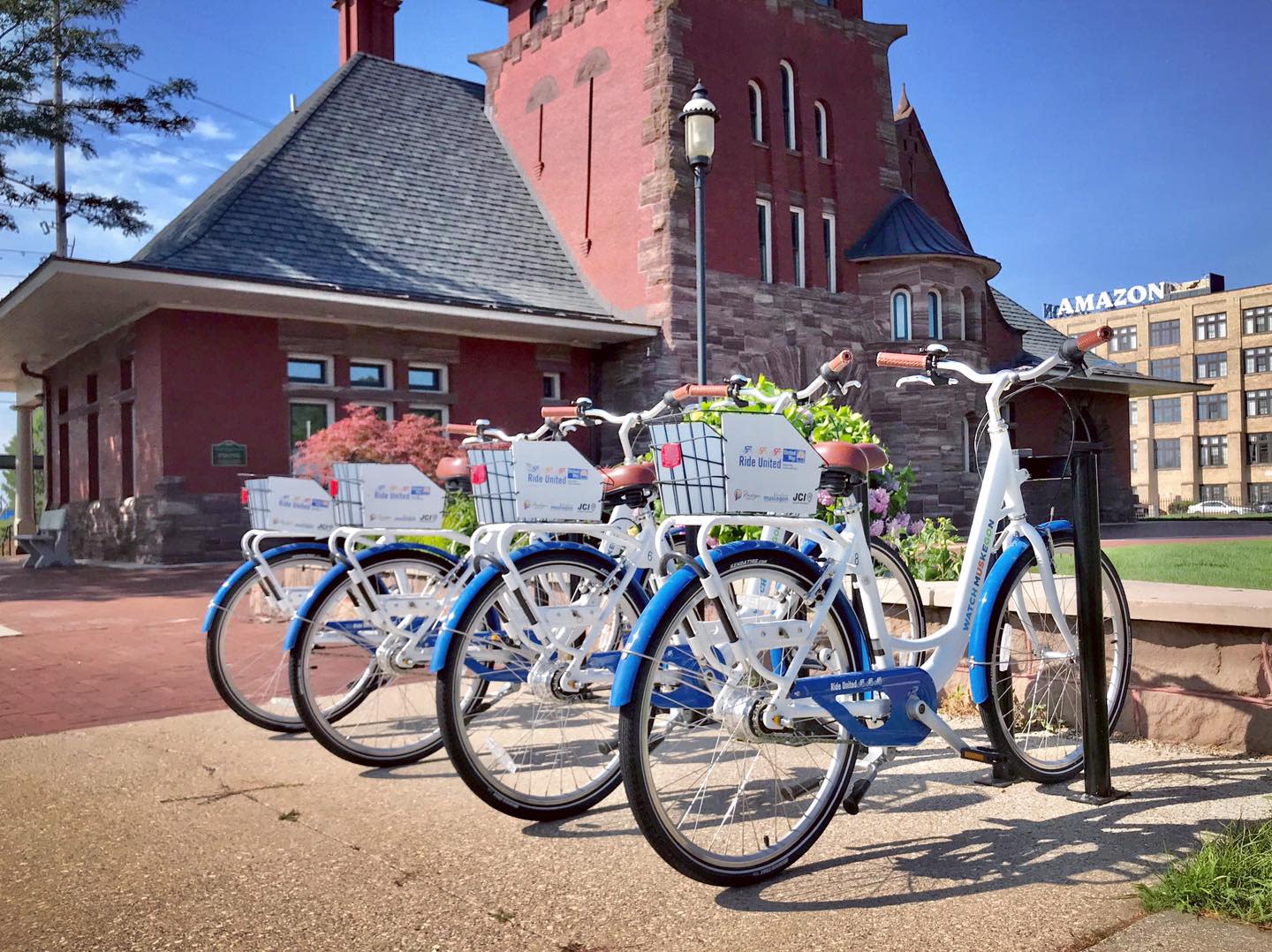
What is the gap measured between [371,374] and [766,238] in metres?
7.95

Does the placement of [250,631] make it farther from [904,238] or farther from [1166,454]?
[1166,454]

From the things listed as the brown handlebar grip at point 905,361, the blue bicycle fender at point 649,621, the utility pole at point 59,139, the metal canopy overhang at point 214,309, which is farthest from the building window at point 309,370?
the blue bicycle fender at point 649,621

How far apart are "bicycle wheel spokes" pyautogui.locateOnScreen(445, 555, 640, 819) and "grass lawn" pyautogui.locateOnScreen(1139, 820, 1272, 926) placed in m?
1.68

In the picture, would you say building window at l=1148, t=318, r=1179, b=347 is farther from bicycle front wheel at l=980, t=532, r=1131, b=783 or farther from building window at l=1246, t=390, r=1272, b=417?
bicycle front wheel at l=980, t=532, r=1131, b=783

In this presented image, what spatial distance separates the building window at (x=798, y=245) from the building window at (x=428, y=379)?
7299 mm

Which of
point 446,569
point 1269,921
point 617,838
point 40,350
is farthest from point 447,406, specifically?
point 1269,921

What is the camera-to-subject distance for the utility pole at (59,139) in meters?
22.4

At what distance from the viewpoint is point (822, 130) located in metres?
22.2

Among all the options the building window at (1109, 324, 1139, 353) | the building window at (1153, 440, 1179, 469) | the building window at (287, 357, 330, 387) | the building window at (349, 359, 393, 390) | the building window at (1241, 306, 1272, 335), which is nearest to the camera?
the building window at (287, 357, 330, 387)

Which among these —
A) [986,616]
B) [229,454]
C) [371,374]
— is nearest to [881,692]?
[986,616]

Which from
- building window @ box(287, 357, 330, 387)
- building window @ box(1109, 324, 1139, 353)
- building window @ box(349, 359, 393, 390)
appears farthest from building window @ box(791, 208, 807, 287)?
building window @ box(1109, 324, 1139, 353)

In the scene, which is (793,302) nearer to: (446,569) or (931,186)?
(931,186)

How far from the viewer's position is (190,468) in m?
16.2

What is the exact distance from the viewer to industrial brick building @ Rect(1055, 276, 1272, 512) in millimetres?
70000
